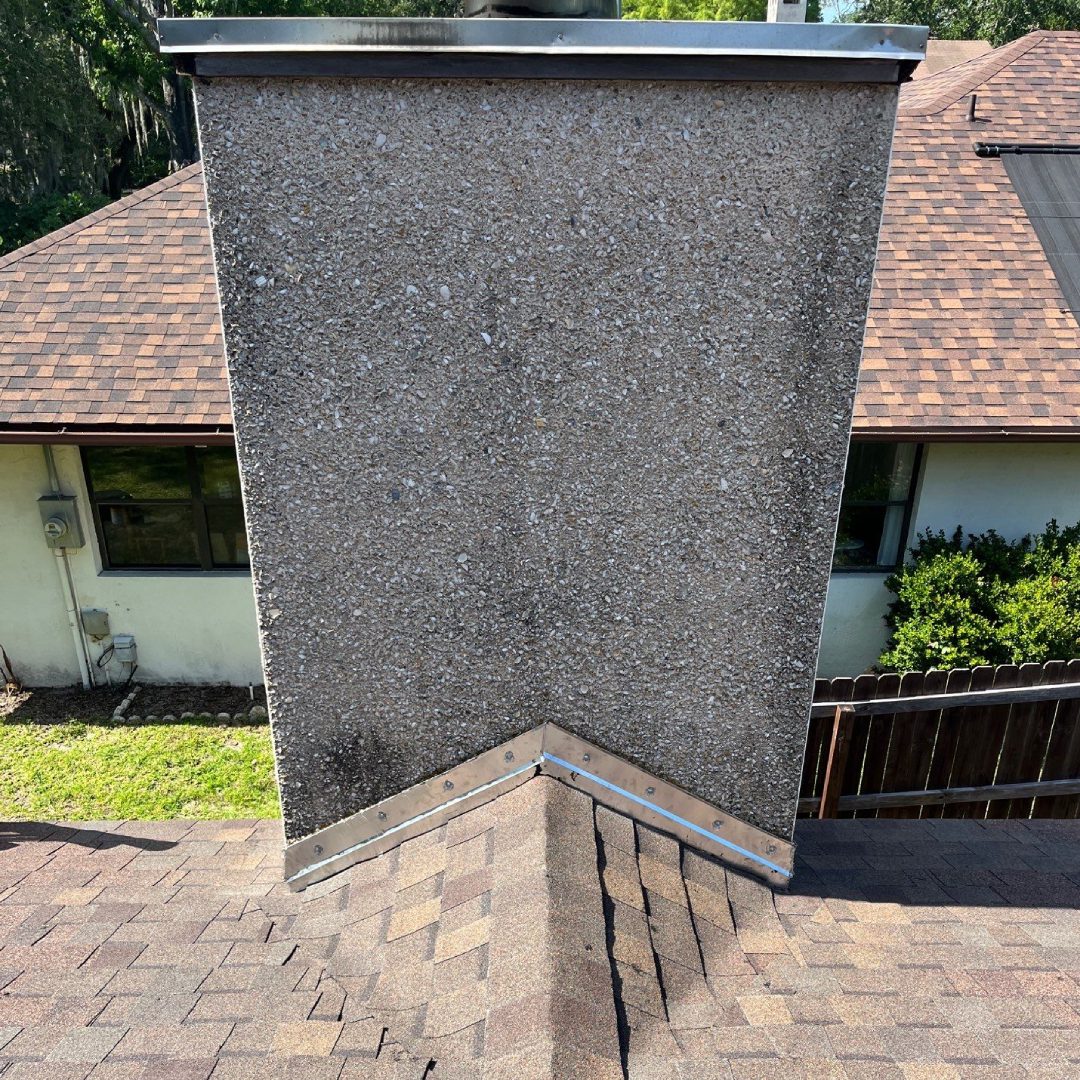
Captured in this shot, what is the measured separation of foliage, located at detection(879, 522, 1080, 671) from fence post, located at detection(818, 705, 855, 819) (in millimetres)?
3007

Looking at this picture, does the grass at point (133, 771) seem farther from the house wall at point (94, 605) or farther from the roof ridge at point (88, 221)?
the roof ridge at point (88, 221)

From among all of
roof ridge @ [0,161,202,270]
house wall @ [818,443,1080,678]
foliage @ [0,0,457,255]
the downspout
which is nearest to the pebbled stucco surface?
house wall @ [818,443,1080,678]

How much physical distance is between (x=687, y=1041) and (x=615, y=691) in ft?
2.97

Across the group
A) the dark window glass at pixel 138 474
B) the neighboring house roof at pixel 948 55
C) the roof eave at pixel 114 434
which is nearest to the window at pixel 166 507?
the dark window glass at pixel 138 474

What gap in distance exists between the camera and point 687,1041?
2.01 meters

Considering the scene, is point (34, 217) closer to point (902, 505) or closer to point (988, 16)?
point (902, 505)

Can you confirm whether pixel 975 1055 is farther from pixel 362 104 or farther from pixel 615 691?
pixel 362 104

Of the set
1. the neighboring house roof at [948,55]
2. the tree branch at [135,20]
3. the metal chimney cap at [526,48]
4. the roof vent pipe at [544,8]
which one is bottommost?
the metal chimney cap at [526,48]

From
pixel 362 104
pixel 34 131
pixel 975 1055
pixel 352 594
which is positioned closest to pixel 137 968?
pixel 352 594

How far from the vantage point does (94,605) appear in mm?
9219

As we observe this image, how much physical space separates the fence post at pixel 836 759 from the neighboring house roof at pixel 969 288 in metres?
3.64

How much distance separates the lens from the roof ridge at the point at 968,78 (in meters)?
11.3

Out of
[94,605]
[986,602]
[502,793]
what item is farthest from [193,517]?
[986,602]

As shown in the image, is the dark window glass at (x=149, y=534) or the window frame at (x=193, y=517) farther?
the dark window glass at (x=149, y=534)
